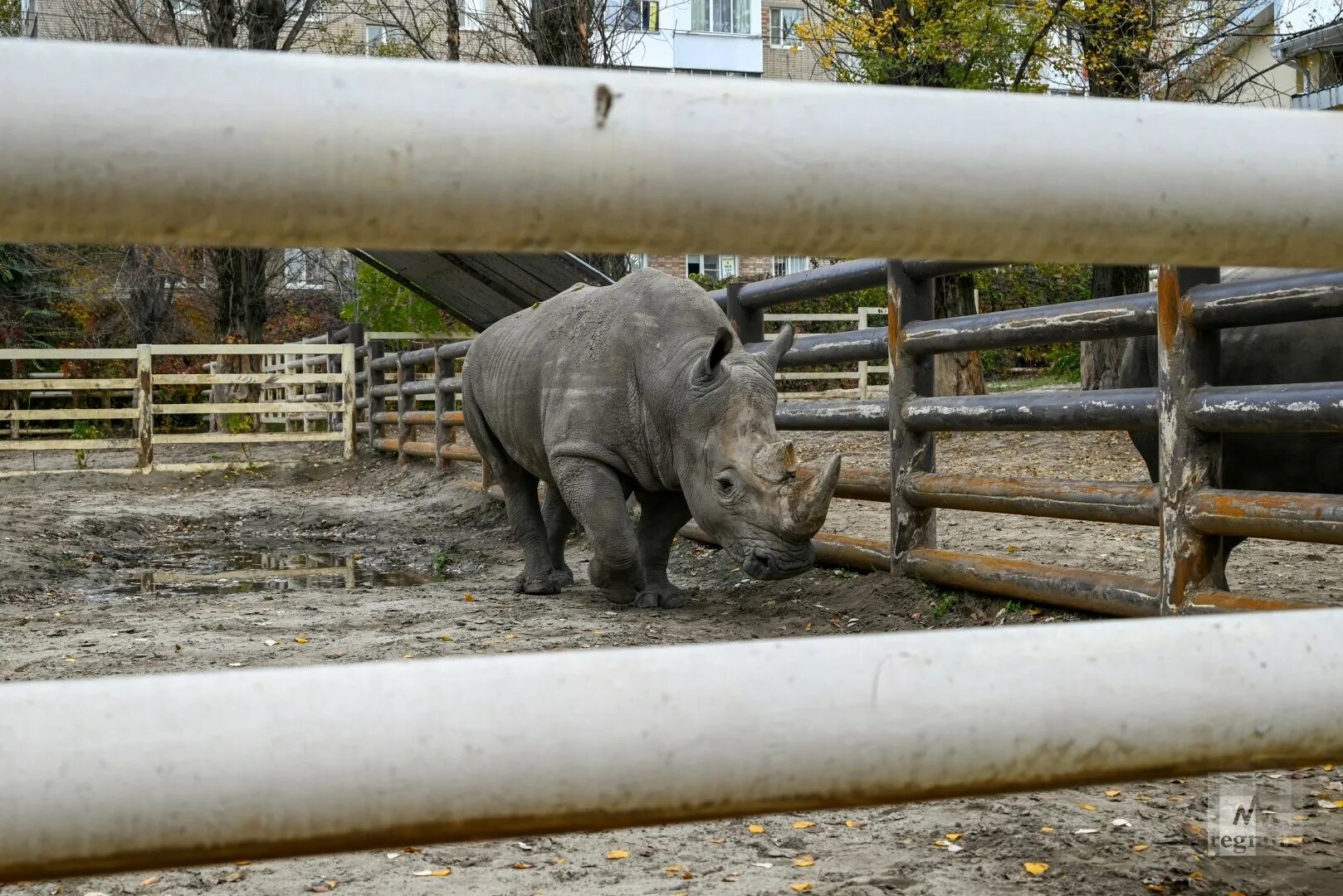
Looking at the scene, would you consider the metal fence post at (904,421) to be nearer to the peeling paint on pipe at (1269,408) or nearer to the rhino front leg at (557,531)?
the peeling paint on pipe at (1269,408)

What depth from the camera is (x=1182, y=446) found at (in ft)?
15.0

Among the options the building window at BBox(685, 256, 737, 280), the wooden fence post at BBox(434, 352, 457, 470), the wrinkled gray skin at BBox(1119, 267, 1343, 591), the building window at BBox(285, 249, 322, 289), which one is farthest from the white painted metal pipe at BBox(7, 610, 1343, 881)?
the building window at BBox(685, 256, 737, 280)

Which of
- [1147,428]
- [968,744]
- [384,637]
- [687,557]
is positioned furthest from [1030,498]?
[968,744]

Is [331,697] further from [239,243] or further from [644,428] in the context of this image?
[644,428]

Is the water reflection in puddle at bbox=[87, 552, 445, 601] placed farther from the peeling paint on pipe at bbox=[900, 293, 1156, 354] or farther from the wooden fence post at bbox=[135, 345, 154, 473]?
the wooden fence post at bbox=[135, 345, 154, 473]

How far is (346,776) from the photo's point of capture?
85 centimetres

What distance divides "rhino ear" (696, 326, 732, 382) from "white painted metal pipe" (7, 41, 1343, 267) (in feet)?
16.5

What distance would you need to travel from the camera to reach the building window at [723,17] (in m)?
37.6

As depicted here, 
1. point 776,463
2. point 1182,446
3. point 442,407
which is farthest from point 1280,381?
point 442,407

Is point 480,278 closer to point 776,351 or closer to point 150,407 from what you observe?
point 150,407

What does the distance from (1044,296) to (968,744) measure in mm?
24629

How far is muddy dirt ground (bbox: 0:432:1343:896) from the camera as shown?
A: 300cm

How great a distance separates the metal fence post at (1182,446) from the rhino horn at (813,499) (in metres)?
1.34

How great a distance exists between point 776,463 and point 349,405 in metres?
12.3
